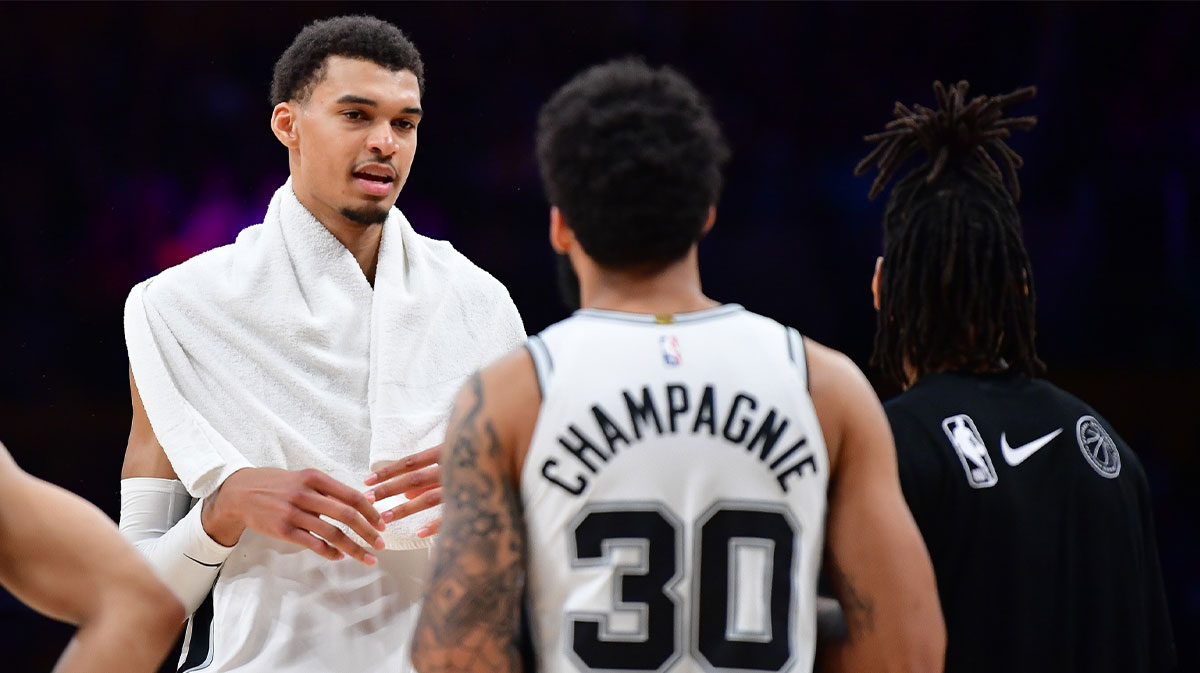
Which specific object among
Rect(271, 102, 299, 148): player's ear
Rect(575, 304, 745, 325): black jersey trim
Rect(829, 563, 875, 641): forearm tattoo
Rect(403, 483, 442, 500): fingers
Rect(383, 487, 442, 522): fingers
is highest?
Rect(271, 102, 299, 148): player's ear

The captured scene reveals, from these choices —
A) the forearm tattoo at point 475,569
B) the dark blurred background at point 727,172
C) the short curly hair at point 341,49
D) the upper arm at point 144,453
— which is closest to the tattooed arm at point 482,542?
the forearm tattoo at point 475,569

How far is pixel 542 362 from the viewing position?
5.04 ft

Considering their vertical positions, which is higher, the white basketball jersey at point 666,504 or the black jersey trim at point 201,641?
the white basketball jersey at point 666,504

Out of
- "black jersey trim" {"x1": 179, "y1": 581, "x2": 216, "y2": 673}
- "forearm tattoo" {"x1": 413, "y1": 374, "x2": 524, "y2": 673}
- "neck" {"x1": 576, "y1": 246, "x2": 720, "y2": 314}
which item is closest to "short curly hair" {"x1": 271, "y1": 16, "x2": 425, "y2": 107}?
"black jersey trim" {"x1": 179, "y1": 581, "x2": 216, "y2": 673}

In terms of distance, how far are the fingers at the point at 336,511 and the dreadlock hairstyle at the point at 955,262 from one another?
852 mm

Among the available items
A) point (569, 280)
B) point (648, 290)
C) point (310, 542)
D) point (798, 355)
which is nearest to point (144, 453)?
point (310, 542)

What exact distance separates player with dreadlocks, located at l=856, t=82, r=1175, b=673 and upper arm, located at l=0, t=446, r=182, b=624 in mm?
1037

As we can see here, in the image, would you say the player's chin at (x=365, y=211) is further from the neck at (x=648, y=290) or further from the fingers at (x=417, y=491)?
the neck at (x=648, y=290)

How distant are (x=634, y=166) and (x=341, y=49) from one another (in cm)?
112

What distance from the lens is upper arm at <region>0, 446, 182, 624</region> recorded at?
50.3 inches

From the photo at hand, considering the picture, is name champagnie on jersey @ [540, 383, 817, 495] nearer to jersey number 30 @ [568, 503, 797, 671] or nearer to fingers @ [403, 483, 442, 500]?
jersey number 30 @ [568, 503, 797, 671]

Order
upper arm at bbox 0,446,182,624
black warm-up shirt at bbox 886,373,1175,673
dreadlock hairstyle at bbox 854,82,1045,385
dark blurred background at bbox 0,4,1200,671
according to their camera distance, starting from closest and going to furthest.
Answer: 1. upper arm at bbox 0,446,182,624
2. black warm-up shirt at bbox 886,373,1175,673
3. dreadlock hairstyle at bbox 854,82,1045,385
4. dark blurred background at bbox 0,4,1200,671

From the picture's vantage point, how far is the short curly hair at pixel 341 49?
2.49 metres

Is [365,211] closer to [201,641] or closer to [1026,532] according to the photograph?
[201,641]
